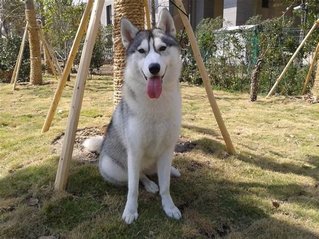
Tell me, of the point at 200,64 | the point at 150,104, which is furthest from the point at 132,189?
the point at 200,64

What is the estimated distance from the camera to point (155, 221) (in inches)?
120

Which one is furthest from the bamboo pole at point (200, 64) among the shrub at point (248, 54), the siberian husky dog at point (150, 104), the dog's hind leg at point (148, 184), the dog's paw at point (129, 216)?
the shrub at point (248, 54)

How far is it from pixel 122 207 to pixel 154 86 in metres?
1.22

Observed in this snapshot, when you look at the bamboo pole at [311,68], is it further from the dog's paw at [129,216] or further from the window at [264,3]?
the window at [264,3]

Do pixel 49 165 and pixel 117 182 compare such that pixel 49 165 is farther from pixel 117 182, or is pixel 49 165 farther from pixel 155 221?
pixel 155 221

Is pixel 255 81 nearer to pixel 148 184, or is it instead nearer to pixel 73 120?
pixel 148 184

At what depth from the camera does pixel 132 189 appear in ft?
10.0

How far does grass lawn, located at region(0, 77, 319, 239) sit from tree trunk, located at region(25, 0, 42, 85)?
5042mm

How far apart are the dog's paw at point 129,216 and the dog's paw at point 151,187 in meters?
0.43

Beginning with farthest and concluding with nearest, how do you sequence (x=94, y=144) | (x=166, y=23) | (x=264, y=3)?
(x=264, y=3)
(x=94, y=144)
(x=166, y=23)

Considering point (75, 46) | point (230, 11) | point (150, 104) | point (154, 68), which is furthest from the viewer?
point (230, 11)

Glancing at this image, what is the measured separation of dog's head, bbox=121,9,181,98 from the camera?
269cm

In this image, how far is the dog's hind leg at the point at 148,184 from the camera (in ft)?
11.4

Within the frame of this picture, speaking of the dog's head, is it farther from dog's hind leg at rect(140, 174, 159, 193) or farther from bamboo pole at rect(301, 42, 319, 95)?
bamboo pole at rect(301, 42, 319, 95)
